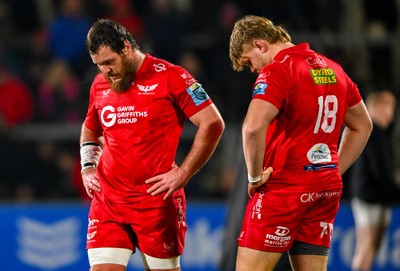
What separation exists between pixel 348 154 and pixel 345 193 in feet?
16.9

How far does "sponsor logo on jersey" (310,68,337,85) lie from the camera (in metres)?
5.86

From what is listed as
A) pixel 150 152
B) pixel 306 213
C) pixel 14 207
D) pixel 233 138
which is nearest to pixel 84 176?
pixel 150 152

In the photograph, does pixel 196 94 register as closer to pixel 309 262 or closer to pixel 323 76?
pixel 323 76

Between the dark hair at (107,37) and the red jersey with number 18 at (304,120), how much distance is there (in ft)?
3.22

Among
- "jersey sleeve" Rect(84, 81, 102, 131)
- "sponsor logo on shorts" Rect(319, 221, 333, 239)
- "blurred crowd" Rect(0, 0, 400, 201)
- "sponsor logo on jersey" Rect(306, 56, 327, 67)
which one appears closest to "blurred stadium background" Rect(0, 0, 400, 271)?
"blurred crowd" Rect(0, 0, 400, 201)

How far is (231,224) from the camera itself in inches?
344

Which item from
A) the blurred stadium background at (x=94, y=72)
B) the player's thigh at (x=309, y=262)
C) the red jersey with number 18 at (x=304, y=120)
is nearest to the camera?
the red jersey with number 18 at (x=304, y=120)

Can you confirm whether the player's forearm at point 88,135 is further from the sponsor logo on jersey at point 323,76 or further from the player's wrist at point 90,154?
the sponsor logo on jersey at point 323,76

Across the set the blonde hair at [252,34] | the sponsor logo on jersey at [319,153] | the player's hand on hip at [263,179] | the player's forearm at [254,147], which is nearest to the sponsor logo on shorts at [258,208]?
the player's hand on hip at [263,179]

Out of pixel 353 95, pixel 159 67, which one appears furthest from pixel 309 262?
pixel 159 67

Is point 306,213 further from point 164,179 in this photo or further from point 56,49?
point 56,49

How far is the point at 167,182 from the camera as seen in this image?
611 centimetres

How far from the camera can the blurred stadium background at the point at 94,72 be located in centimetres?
1098

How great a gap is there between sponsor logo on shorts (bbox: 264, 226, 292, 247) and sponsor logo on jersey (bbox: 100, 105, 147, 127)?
1.17 metres
